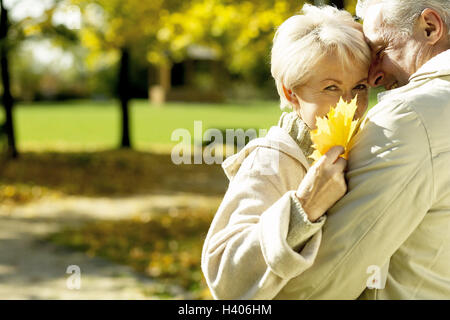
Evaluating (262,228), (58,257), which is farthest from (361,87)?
(58,257)

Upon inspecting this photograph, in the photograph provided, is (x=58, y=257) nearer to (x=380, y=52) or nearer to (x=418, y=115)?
(x=380, y=52)

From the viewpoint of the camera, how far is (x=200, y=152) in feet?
53.8

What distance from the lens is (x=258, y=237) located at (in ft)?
5.37

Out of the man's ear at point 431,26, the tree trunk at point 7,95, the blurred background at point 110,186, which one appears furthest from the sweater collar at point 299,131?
the tree trunk at point 7,95

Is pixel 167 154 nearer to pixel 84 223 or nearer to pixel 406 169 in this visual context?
pixel 84 223

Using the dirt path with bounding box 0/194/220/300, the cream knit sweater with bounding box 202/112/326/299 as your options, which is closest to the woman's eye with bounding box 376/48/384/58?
the cream knit sweater with bounding box 202/112/326/299

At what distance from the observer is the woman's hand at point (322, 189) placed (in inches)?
63.7

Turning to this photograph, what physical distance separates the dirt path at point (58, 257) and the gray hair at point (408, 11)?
4.14m

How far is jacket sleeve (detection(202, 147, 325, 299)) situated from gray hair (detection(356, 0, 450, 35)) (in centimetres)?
56

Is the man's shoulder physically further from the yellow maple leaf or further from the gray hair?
the gray hair

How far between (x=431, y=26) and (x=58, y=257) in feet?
18.9

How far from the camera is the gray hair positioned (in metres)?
1.81

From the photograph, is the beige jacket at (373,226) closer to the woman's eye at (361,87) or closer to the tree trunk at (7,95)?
the woman's eye at (361,87)
